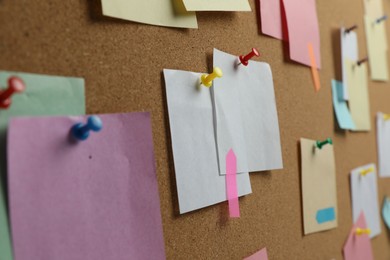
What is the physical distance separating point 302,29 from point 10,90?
499 millimetres

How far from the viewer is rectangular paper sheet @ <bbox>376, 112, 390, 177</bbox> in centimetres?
87

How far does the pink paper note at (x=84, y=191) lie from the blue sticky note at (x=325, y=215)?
1.21ft

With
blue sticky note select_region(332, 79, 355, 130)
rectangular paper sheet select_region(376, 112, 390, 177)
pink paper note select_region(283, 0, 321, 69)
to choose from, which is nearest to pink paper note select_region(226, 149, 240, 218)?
pink paper note select_region(283, 0, 321, 69)

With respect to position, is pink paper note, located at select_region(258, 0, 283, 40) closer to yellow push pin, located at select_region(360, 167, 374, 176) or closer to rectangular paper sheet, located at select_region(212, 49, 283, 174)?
rectangular paper sheet, located at select_region(212, 49, 283, 174)

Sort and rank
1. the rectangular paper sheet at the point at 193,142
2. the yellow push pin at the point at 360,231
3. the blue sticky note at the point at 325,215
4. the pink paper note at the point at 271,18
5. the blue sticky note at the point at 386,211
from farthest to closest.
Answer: the blue sticky note at the point at 386,211 → the yellow push pin at the point at 360,231 → the blue sticky note at the point at 325,215 → the pink paper note at the point at 271,18 → the rectangular paper sheet at the point at 193,142

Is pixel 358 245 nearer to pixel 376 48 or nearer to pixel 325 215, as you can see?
pixel 325 215

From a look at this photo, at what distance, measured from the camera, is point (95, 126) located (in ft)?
0.97

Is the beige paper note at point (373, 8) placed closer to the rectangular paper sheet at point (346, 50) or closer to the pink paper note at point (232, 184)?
the rectangular paper sheet at point (346, 50)

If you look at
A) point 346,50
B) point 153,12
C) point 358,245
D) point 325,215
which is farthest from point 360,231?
point 153,12

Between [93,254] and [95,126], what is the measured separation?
0.11 m

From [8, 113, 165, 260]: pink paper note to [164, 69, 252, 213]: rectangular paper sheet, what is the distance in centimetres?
4

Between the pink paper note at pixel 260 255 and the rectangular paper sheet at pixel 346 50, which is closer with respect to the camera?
the pink paper note at pixel 260 255

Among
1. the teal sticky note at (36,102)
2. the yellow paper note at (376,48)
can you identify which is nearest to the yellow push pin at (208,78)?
the teal sticky note at (36,102)

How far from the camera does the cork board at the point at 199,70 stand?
0.30 meters
